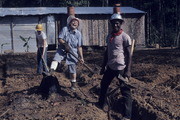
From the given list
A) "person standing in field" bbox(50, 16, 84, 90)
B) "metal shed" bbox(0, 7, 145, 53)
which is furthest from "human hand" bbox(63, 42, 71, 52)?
"metal shed" bbox(0, 7, 145, 53)

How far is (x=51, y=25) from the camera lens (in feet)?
69.2

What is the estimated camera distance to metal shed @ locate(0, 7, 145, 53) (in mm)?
20750

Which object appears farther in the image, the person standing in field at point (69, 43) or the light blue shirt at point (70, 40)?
the light blue shirt at point (70, 40)

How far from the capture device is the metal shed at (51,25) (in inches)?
817

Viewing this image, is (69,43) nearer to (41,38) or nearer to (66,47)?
(66,47)

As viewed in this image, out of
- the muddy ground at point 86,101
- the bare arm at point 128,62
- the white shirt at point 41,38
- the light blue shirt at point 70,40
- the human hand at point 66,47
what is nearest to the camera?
the bare arm at point 128,62

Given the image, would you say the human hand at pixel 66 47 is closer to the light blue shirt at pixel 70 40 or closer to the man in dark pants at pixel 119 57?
the light blue shirt at pixel 70 40

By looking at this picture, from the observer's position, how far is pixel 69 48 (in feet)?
23.9

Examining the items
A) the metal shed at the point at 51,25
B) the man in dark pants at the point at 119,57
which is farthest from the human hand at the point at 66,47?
the metal shed at the point at 51,25

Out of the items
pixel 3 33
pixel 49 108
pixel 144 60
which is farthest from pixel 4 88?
pixel 3 33

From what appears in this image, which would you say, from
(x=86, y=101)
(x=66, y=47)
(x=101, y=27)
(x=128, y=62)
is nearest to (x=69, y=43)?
(x=66, y=47)

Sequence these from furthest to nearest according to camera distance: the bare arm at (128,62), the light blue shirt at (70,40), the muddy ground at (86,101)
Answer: the light blue shirt at (70,40) < the muddy ground at (86,101) < the bare arm at (128,62)

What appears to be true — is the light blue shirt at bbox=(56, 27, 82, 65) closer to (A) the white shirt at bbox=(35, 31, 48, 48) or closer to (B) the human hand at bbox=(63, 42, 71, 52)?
(B) the human hand at bbox=(63, 42, 71, 52)

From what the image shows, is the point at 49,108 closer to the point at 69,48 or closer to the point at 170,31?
the point at 69,48
